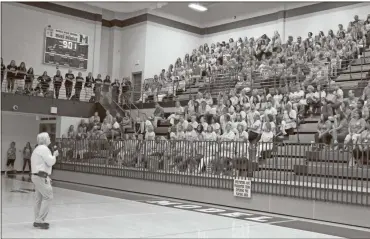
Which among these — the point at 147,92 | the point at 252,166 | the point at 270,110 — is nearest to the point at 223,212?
the point at 252,166

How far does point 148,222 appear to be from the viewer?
8.34 m

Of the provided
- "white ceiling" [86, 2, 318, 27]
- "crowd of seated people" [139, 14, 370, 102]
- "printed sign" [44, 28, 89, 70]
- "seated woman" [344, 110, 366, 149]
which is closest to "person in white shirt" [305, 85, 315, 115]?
"crowd of seated people" [139, 14, 370, 102]

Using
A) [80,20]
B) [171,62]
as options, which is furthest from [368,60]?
[80,20]

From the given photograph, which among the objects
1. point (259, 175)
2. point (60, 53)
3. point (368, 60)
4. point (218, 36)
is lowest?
point (259, 175)

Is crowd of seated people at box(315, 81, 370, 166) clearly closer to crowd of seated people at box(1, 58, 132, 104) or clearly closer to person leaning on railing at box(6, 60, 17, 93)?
crowd of seated people at box(1, 58, 132, 104)

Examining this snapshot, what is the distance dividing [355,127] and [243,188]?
3124 mm

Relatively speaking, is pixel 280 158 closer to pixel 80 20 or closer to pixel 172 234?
pixel 172 234

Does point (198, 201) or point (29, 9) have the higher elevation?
point (29, 9)

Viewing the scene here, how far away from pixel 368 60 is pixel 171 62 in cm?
1361

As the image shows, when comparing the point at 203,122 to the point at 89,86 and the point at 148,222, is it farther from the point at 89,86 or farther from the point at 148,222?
the point at 89,86

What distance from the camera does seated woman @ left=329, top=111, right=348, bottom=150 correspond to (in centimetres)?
1115

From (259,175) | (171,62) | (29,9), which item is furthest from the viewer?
(171,62)

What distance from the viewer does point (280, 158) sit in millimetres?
10531

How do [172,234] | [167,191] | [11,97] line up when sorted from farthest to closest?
[11,97] < [167,191] < [172,234]
